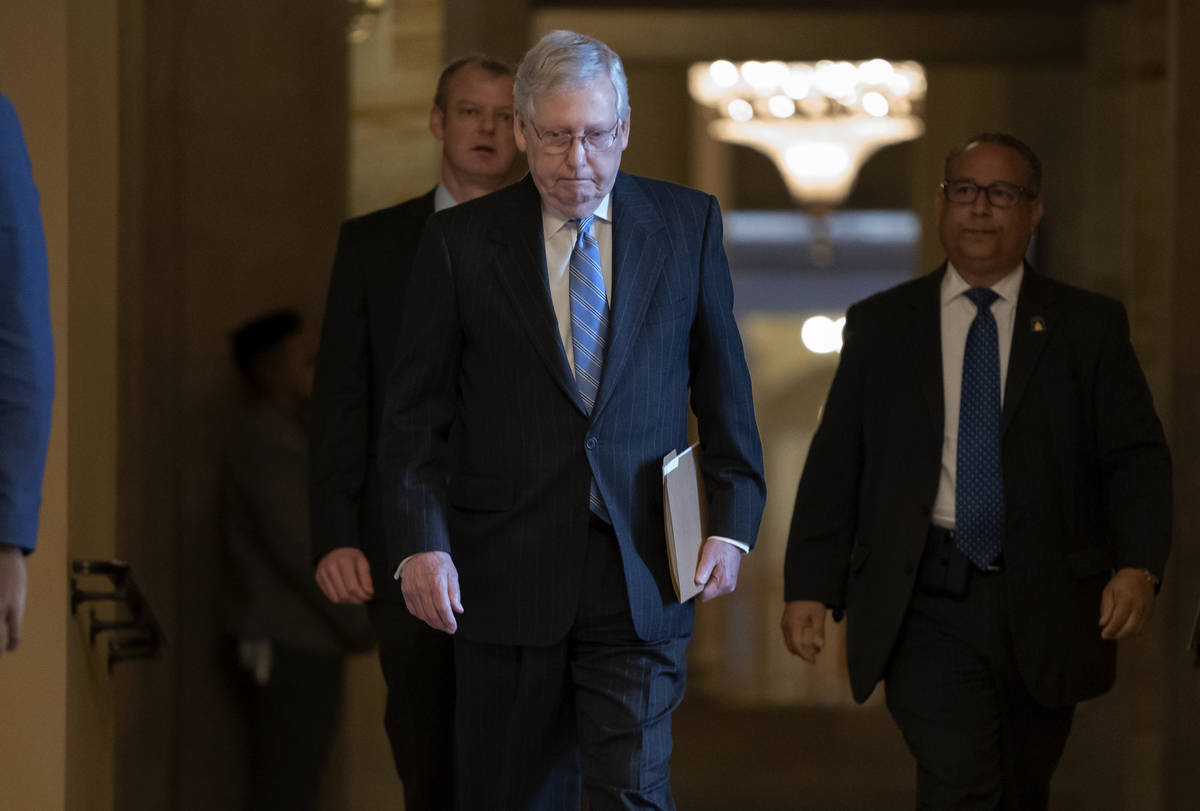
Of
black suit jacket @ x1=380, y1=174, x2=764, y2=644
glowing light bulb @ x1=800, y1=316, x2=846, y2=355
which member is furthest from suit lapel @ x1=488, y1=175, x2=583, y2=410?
glowing light bulb @ x1=800, y1=316, x2=846, y2=355

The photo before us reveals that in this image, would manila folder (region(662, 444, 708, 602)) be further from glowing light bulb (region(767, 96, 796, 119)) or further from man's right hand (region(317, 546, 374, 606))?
glowing light bulb (region(767, 96, 796, 119))

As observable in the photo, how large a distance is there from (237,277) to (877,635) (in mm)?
2786

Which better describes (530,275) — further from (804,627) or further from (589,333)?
(804,627)

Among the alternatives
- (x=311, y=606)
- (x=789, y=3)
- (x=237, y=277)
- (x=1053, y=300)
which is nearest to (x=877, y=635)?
(x=1053, y=300)

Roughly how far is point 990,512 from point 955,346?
16.7 inches

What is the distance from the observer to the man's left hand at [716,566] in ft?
11.2

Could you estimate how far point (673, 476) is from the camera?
3.40 meters

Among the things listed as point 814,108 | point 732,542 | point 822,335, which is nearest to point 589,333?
point 732,542

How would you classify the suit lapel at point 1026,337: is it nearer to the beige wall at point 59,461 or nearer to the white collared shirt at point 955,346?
the white collared shirt at point 955,346

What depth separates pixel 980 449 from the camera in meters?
4.20

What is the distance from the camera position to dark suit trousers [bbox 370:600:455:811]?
4.27 meters

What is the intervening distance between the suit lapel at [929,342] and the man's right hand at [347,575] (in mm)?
1405

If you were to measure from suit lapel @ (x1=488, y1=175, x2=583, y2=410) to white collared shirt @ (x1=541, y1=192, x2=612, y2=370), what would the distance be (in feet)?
0.08

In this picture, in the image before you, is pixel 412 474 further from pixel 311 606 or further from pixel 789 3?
pixel 789 3
